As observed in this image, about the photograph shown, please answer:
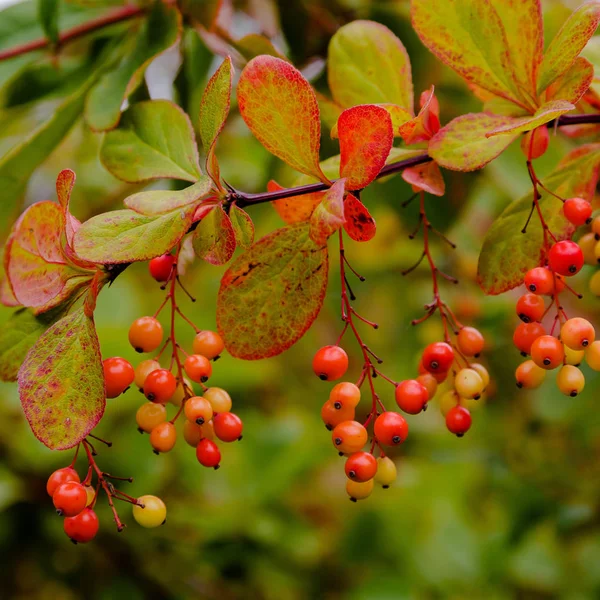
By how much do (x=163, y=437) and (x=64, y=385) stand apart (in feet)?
0.37

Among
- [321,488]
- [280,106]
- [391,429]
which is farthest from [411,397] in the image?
[321,488]

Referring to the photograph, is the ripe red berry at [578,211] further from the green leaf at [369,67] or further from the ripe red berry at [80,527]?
the ripe red berry at [80,527]

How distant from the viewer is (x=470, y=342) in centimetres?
67

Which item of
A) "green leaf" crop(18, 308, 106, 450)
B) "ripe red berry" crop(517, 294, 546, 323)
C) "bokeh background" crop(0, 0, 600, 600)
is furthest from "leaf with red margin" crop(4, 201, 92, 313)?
"bokeh background" crop(0, 0, 600, 600)

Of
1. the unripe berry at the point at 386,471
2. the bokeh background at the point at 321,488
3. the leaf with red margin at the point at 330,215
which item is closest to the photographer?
the leaf with red margin at the point at 330,215

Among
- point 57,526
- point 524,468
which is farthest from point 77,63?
point 524,468

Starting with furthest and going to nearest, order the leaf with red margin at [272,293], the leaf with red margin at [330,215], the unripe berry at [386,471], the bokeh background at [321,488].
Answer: the bokeh background at [321,488], the unripe berry at [386,471], the leaf with red margin at [272,293], the leaf with red margin at [330,215]

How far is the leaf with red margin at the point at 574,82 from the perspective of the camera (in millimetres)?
513

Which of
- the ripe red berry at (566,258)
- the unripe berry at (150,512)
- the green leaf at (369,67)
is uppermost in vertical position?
the green leaf at (369,67)

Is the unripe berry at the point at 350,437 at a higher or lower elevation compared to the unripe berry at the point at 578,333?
lower

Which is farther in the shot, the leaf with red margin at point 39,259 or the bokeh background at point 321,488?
the bokeh background at point 321,488

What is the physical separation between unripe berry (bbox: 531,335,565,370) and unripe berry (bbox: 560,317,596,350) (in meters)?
0.01

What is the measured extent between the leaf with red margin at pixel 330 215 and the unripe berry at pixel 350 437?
174 mm

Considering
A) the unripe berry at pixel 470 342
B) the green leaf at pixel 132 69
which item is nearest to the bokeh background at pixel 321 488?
the green leaf at pixel 132 69
